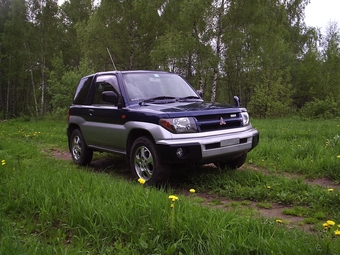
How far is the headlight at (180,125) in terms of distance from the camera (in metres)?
4.29

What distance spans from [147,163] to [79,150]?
2496 millimetres

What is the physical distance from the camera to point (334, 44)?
2786cm

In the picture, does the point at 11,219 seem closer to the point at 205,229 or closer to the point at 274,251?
the point at 205,229

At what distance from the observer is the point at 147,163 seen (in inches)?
181

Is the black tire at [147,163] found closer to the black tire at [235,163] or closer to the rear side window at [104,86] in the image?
the rear side window at [104,86]

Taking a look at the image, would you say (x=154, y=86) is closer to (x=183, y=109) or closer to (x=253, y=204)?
(x=183, y=109)

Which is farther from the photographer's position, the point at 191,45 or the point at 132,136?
the point at 191,45

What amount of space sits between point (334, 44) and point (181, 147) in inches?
1123

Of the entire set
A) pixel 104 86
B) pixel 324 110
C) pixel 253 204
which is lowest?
pixel 253 204

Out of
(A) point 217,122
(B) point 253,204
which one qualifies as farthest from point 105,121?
(B) point 253,204

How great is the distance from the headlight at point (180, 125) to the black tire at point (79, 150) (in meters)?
2.60

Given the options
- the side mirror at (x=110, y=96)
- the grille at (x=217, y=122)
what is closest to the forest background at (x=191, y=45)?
the side mirror at (x=110, y=96)

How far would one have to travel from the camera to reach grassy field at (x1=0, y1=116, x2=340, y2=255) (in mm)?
2420

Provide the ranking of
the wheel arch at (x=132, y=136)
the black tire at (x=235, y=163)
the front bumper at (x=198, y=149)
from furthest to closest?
the black tire at (x=235, y=163), the wheel arch at (x=132, y=136), the front bumper at (x=198, y=149)
